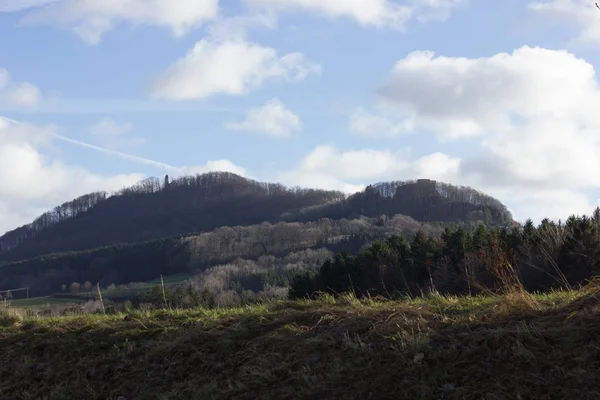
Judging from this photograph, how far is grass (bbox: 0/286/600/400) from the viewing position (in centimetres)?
484

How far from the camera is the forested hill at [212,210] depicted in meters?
154

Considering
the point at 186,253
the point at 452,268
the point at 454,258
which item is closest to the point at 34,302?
the point at 454,258

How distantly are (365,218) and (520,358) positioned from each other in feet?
457

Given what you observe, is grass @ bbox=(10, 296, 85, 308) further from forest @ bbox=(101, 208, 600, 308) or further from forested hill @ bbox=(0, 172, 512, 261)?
forested hill @ bbox=(0, 172, 512, 261)

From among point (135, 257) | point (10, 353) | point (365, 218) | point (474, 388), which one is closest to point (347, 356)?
point (474, 388)

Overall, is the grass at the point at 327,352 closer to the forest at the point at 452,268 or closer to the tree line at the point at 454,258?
the forest at the point at 452,268

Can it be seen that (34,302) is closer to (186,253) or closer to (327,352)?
(327,352)

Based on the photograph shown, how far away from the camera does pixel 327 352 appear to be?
18.8 feet

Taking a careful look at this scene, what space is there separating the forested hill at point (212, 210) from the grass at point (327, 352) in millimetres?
132600

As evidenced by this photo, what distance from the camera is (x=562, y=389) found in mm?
4457

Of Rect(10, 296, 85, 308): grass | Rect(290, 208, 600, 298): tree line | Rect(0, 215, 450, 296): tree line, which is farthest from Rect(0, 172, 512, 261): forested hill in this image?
Rect(290, 208, 600, 298): tree line

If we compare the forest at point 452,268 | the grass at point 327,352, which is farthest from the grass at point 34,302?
the grass at point 327,352

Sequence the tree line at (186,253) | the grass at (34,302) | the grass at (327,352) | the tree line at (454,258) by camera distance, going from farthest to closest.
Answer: the tree line at (186,253), the tree line at (454,258), the grass at (34,302), the grass at (327,352)

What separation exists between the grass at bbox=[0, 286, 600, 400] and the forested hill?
435 feet
